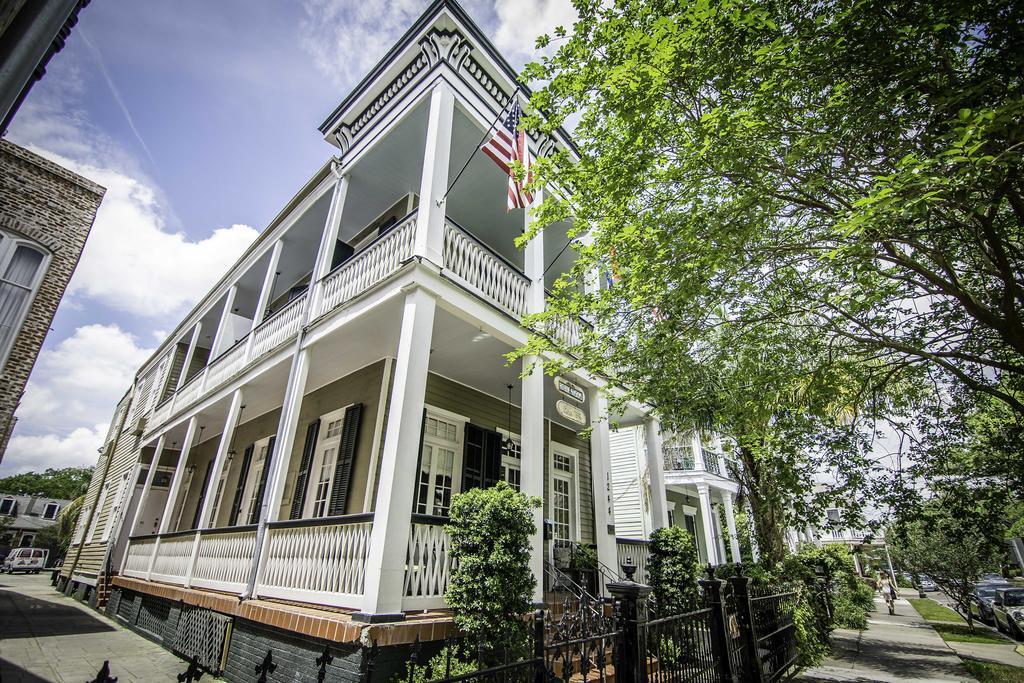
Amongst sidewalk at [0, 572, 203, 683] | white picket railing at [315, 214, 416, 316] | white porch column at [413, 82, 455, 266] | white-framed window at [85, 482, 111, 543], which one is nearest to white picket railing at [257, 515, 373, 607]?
sidewalk at [0, 572, 203, 683]

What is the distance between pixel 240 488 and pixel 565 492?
27.1ft

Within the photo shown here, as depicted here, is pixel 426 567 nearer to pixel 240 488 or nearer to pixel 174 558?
pixel 174 558

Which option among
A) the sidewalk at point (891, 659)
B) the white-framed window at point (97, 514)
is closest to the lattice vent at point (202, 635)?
the sidewalk at point (891, 659)

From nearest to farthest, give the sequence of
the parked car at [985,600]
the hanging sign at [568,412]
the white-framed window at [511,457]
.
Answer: the hanging sign at [568,412]
the white-framed window at [511,457]
the parked car at [985,600]

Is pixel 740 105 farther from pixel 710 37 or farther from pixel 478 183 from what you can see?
pixel 478 183

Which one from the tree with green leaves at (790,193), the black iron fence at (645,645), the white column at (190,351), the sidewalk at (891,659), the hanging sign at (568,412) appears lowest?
the sidewalk at (891,659)

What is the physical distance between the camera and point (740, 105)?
457 centimetres

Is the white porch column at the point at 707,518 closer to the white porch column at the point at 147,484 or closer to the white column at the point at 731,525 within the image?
the white column at the point at 731,525

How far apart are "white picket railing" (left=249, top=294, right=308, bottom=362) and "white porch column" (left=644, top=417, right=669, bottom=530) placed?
7.46 metres

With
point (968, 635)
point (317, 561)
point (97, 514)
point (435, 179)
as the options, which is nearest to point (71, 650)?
point (317, 561)

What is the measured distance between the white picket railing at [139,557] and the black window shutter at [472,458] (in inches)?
288

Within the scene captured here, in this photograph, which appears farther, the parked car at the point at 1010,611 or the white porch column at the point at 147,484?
the parked car at the point at 1010,611

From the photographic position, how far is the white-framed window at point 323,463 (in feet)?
29.5

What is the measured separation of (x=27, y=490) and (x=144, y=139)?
91.5 m
